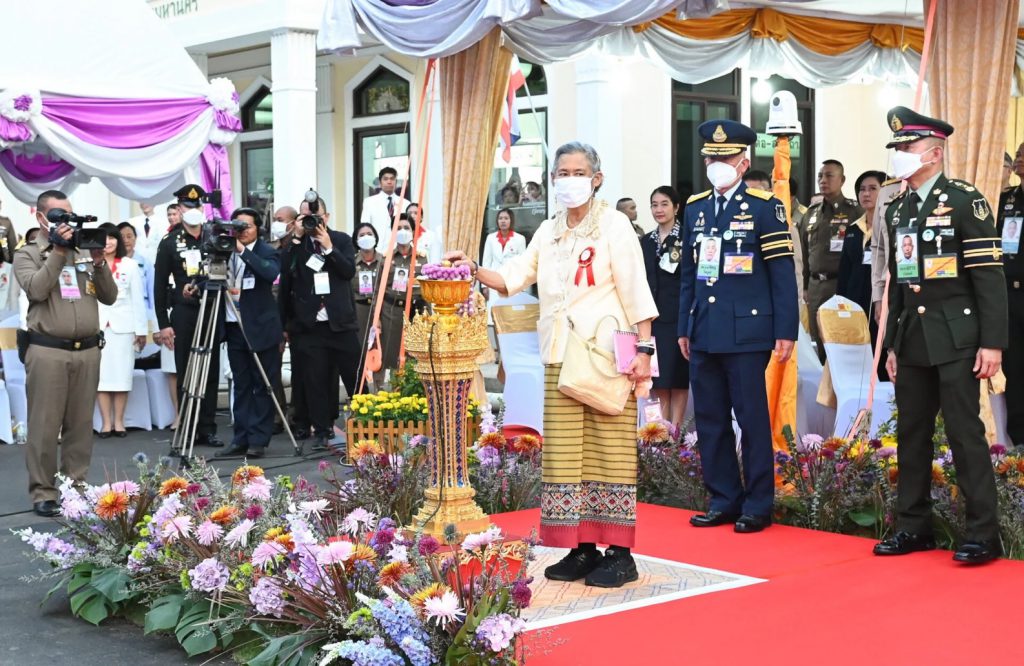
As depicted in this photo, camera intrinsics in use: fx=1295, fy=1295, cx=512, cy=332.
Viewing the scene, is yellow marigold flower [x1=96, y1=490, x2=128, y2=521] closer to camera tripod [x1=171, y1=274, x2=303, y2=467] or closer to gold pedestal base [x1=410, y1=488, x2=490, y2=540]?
gold pedestal base [x1=410, y1=488, x2=490, y2=540]

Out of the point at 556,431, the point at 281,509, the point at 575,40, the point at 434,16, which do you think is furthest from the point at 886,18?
the point at 281,509

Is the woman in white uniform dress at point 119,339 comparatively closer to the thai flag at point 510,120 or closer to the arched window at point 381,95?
the thai flag at point 510,120

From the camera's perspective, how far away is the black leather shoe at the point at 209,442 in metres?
10.2

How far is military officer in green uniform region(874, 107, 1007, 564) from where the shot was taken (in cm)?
539

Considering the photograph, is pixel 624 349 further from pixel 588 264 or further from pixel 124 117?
pixel 124 117

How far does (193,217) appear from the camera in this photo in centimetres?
1006

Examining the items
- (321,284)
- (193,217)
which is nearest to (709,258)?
(321,284)

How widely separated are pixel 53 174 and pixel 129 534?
623 centimetres

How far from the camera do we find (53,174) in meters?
10.9

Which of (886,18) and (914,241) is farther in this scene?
(886,18)

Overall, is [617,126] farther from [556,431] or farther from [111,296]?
[556,431]

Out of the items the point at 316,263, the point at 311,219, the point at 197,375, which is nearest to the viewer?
the point at 197,375

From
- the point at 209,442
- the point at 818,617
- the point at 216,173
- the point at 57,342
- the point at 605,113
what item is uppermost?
the point at 605,113

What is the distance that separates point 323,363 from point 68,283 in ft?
9.98
